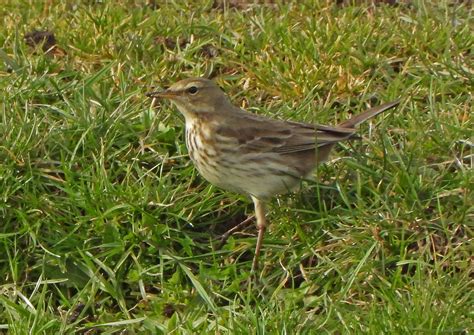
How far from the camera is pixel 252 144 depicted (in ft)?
25.1

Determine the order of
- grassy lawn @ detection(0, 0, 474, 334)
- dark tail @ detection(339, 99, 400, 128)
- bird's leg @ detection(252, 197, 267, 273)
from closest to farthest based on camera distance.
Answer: grassy lawn @ detection(0, 0, 474, 334) → bird's leg @ detection(252, 197, 267, 273) → dark tail @ detection(339, 99, 400, 128)

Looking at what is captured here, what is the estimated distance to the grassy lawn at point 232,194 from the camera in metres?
7.06

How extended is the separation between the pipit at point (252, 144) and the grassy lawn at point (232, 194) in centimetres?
20

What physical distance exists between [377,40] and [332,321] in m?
3.17

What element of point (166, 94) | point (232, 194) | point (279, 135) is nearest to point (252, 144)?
point (279, 135)

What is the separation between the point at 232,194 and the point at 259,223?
1.78 ft

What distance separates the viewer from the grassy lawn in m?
7.06

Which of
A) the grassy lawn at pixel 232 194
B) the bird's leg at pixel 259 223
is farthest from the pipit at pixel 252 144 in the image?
the grassy lawn at pixel 232 194

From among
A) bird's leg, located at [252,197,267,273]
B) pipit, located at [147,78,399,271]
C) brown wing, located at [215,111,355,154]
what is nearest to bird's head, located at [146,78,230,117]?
pipit, located at [147,78,399,271]

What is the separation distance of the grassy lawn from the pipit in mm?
195

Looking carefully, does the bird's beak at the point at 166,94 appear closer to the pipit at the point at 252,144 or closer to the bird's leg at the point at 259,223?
the pipit at the point at 252,144

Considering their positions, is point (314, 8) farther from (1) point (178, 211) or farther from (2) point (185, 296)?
(2) point (185, 296)

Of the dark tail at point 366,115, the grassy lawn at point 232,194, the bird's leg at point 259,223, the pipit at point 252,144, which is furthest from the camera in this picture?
the dark tail at point 366,115

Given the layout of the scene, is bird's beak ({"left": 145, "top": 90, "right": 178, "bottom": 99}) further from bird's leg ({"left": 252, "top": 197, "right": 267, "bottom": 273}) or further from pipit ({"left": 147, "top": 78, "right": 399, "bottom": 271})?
bird's leg ({"left": 252, "top": 197, "right": 267, "bottom": 273})
